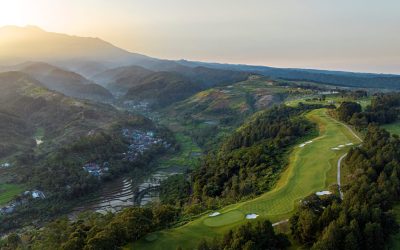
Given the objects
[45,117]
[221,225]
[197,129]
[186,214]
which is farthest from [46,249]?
[45,117]

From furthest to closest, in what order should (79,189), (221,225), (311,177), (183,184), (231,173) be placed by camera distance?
(79,189), (183,184), (231,173), (311,177), (221,225)

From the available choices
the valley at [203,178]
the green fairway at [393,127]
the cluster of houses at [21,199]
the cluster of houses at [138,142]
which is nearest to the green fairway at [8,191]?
the valley at [203,178]

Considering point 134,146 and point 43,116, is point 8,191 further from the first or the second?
point 43,116

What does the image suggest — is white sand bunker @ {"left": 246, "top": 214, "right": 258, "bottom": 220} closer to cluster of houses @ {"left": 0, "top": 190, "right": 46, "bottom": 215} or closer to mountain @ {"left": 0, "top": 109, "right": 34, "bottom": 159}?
cluster of houses @ {"left": 0, "top": 190, "right": 46, "bottom": 215}

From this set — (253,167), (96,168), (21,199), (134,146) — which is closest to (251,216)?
(253,167)

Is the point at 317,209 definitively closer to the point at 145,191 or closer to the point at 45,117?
the point at 145,191

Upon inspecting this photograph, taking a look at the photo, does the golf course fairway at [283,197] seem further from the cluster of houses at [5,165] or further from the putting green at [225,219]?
the cluster of houses at [5,165]
